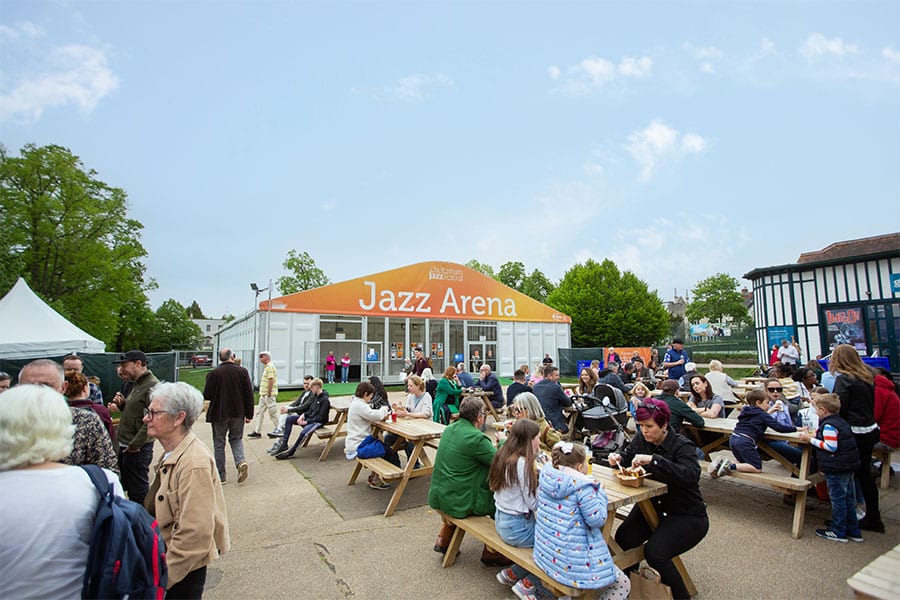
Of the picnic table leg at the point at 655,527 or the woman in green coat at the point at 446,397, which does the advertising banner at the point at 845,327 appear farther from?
the picnic table leg at the point at 655,527

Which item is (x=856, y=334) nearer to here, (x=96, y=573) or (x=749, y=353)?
(x=749, y=353)

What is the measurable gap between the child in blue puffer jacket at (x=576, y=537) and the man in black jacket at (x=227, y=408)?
14.5 ft

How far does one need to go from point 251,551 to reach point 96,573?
278cm

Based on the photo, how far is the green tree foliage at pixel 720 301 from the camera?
1902 inches

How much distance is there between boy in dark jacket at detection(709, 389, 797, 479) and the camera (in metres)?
4.41

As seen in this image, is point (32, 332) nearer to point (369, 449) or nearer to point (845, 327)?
point (369, 449)

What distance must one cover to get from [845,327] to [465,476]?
689 inches

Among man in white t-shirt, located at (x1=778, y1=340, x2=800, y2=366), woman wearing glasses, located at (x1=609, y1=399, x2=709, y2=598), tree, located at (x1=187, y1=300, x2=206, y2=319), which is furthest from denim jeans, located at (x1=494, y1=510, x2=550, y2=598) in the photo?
tree, located at (x1=187, y1=300, x2=206, y2=319)

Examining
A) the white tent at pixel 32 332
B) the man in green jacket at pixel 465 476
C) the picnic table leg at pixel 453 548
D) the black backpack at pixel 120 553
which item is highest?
the white tent at pixel 32 332

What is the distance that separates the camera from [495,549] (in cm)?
310

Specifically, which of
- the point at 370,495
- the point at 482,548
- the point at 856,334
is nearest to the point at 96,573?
the point at 482,548

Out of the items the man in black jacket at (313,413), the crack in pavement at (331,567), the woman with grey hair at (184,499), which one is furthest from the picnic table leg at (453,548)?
the man in black jacket at (313,413)

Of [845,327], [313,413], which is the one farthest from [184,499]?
[845,327]

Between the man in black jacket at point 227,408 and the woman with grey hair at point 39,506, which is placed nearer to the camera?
the woman with grey hair at point 39,506
